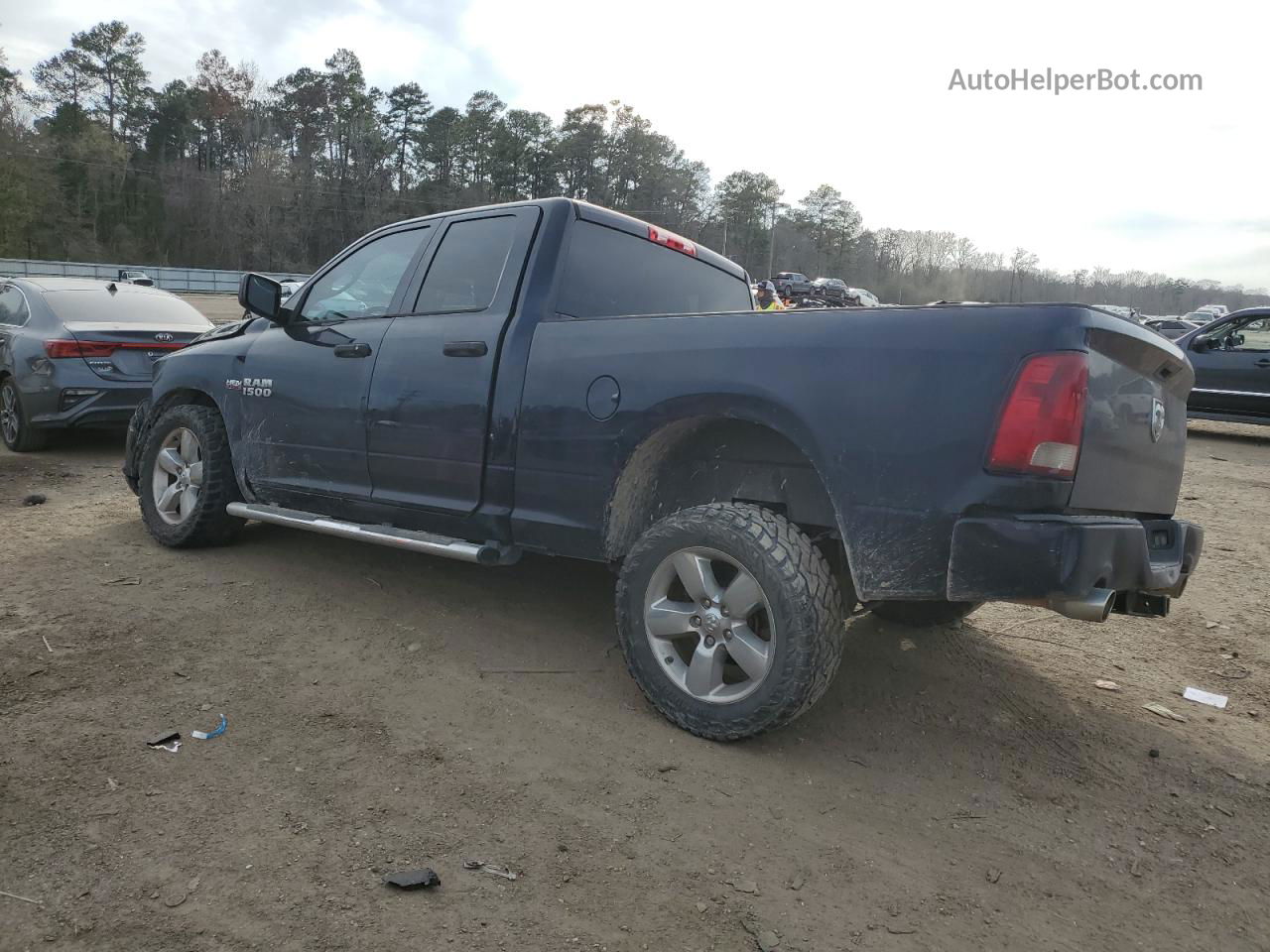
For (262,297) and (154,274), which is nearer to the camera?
(262,297)

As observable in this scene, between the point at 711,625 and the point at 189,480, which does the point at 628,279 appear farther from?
the point at 189,480

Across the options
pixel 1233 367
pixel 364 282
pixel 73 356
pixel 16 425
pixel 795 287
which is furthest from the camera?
pixel 795 287

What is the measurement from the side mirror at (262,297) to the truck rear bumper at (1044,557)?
3.66 meters

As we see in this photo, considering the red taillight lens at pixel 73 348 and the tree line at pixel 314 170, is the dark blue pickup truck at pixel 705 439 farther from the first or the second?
the tree line at pixel 314 170

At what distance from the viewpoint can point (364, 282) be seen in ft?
14.7

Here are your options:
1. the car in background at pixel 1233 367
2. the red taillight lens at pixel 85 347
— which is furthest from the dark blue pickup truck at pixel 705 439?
the car in background at pixel 1233 367

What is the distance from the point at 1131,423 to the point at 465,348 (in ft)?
8.24

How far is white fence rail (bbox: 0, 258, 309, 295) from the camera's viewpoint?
131 feet

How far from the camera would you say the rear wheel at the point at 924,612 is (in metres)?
3.84

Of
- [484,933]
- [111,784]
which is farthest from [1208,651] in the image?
[111,784]

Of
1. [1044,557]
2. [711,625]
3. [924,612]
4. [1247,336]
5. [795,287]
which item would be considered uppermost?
[795,287]

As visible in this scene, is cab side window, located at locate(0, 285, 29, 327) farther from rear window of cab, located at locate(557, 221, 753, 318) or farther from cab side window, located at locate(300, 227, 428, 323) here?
rear window of cab, located at locate(557, 221, 753, 318)

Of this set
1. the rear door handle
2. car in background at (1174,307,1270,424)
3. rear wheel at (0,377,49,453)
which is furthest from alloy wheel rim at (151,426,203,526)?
car in background at (1174,307,1270,424)

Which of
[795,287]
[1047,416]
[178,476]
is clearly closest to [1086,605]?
[1047,416]
